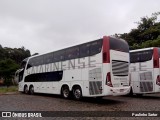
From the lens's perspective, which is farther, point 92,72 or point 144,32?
point 144,32

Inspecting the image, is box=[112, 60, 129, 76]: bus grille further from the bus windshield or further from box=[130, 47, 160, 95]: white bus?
box=[130, 47, 160, 95]: white bus

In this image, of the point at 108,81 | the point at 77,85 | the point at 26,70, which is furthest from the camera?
the point at 26,70

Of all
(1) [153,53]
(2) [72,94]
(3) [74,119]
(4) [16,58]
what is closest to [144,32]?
(1) [153,53]

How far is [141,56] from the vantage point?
48.5ft

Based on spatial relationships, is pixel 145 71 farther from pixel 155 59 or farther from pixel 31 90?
pixel 31 90

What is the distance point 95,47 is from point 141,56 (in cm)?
469

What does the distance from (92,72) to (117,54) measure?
1732 millimetres

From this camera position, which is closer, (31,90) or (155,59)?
(155,59)

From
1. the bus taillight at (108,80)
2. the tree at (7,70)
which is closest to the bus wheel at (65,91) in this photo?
the bus taillight at (108,80)

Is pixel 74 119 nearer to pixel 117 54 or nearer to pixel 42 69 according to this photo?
pixel 117 54

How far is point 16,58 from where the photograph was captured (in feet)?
194

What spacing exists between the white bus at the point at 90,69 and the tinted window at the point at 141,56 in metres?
2.50

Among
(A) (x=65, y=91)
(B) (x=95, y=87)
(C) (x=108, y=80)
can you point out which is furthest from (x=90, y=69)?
(A) (x=65, y=91)

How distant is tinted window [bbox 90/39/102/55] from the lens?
1146cm
